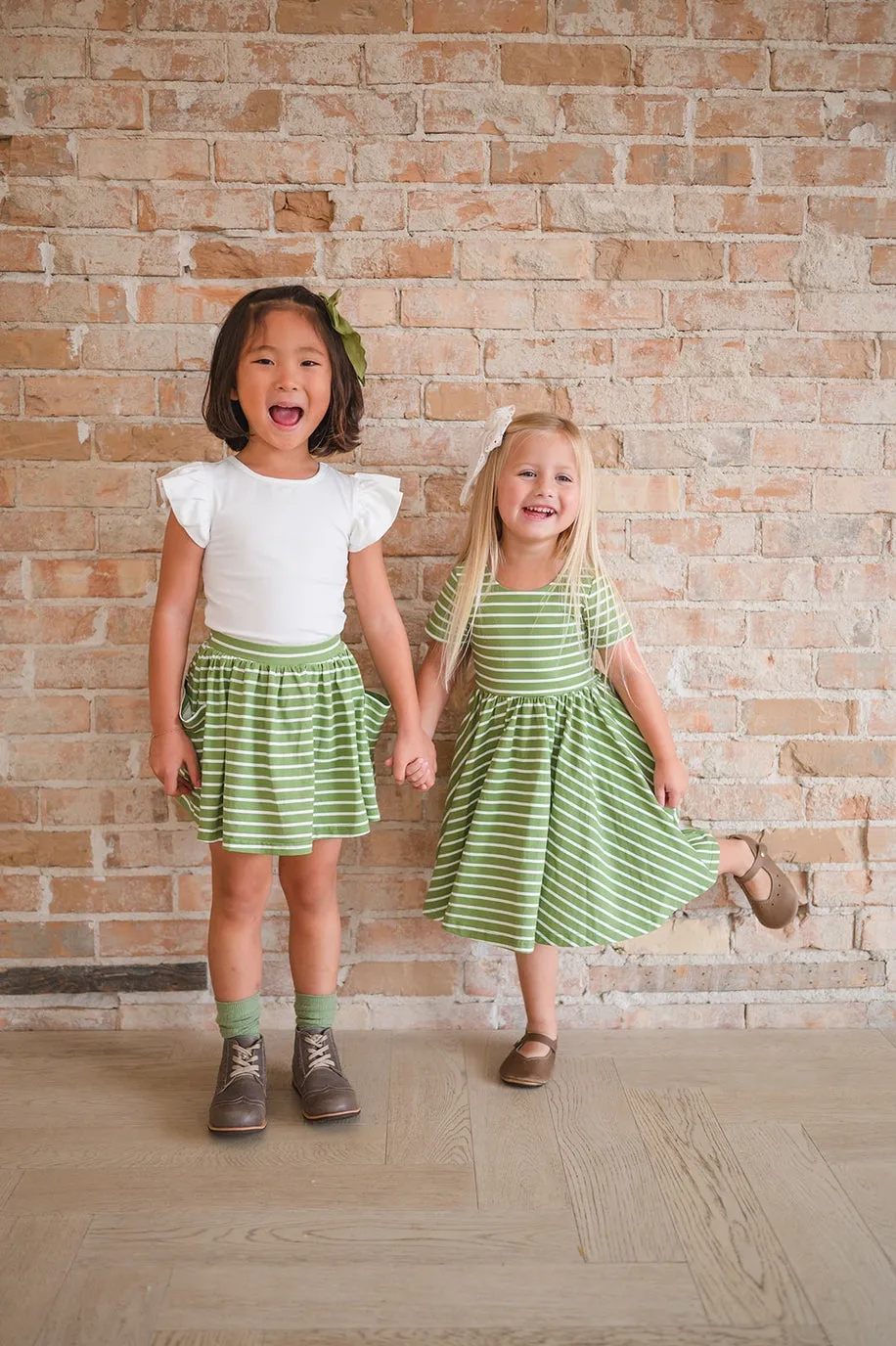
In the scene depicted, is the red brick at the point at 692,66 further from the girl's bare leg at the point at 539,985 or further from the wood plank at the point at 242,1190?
the wood plank at the point at 242,1190

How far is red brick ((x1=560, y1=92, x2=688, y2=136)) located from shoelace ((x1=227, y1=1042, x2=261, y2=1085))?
6.08ft

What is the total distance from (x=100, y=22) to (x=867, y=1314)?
8.18 feet

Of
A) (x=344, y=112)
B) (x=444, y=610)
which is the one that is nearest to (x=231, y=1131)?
(x=444, y=610)

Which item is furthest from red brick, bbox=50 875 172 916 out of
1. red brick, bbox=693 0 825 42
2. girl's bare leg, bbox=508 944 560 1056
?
red brick, bbox=693 0 825 42

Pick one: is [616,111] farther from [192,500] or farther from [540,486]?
[192,500]

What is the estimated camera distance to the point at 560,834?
1993 millimetres

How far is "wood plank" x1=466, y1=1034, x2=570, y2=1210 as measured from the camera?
1.66m

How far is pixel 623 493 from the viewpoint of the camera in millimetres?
2148

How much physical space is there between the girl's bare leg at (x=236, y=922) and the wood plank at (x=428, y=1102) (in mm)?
343

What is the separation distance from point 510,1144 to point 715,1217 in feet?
1.19

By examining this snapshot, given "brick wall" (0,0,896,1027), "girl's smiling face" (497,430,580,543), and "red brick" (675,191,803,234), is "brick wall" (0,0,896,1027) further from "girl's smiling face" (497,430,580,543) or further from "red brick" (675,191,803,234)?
"girl's smiling face" (497,430,580,543)

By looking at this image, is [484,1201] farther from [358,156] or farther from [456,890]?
[358,156]

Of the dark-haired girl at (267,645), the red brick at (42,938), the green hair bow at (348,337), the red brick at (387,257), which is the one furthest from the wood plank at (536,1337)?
the red brick at (387,257)

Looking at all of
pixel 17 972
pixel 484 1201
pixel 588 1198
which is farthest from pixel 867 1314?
pixel 17 972
